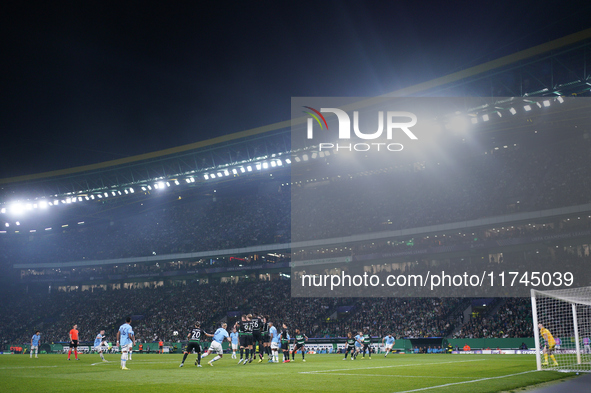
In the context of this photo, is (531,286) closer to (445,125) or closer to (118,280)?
(445,125)

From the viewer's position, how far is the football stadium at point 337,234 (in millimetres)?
32531

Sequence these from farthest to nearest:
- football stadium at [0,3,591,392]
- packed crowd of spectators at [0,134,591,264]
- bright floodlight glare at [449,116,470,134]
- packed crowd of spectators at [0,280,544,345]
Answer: packed crowd of spectators at [0,134,591,264] → packed crowd of spectators at [0,280,544,345] → bright floodlight glare at [449,116,470,134] → football stadium at [0,3,591,392]

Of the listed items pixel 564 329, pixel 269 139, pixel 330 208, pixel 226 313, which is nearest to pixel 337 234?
pixel 330 208

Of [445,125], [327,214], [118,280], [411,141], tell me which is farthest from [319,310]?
[118,280]

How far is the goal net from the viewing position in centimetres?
1795

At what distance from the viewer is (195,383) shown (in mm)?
12680

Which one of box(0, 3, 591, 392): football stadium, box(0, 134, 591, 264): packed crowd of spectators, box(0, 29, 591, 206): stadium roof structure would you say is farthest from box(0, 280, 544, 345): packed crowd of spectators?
box(0, 29, 591, 206): stadium roof structure

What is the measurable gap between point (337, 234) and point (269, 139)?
1630 centimetres

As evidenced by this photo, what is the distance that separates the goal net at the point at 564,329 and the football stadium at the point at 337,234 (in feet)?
0.81

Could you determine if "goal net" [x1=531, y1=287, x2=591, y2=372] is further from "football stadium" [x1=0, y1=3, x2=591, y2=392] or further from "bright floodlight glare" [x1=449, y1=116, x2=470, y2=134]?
"bright floodlight glare" [x1=449, y1=116, x2=470, y2=134]

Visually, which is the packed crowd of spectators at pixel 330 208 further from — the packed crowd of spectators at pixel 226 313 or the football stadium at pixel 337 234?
the packed crowd of spectators at pixel 226 313

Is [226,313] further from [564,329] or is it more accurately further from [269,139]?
[564,329]

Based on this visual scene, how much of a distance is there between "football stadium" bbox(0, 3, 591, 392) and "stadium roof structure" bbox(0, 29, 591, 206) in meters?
0.15

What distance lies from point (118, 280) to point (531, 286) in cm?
5425
